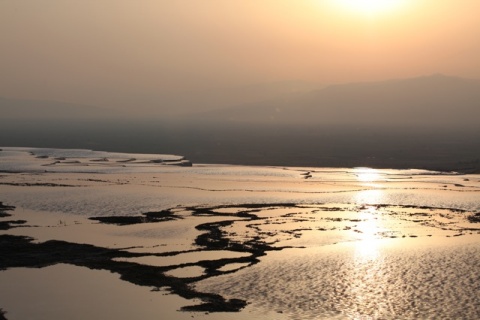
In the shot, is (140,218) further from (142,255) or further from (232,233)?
(142,255)

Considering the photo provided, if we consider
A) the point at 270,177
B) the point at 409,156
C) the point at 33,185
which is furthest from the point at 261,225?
the point at 409,156

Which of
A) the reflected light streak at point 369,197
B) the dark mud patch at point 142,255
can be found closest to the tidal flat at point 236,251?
the dark mud patch at point 142,255

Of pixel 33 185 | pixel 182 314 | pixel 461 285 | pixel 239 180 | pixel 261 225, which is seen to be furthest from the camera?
pixel 239 180

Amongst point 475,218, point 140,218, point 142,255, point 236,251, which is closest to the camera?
point 142,255

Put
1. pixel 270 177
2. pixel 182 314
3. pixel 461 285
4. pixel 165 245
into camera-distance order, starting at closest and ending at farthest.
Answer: pixel 182 314 → pixel 461 285 → pixel 165 245 → pixel 270 177

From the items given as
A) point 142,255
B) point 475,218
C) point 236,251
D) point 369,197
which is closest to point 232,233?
point 236,251

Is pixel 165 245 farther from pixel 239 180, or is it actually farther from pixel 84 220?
pixel 239 180

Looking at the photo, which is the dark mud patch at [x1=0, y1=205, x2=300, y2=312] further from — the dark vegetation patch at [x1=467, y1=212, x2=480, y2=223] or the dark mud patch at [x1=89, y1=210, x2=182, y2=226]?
the dark vegetation patch at [x1=467, y1=212, x2=480, y2=223]

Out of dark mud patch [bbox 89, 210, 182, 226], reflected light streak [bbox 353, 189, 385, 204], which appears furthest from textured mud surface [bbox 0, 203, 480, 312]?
reflected light streak [bbox 353, 189, 385, 204]
